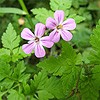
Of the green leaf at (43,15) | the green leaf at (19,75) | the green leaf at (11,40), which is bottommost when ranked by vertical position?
the green leaf at (19,75)

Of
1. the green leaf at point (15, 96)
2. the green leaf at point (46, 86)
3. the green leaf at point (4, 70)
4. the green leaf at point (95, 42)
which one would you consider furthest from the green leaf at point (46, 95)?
the green leaf at point (95, 42)

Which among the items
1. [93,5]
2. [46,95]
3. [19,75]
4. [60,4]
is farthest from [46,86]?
[93,5]

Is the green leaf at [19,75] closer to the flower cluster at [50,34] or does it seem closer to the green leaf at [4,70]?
the green leaf at [4,70]

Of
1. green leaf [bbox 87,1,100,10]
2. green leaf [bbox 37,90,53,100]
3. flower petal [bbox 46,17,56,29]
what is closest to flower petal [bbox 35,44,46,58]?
flower petal [bbox 46,17,56,29]

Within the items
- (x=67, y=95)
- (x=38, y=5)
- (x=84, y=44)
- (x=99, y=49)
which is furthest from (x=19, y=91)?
(x=38, y=5)

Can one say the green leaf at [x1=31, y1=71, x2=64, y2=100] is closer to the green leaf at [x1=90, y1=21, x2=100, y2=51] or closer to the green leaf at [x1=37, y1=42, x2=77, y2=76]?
the green leaf at [x1=37, y1=42, x2=77, y2=76]

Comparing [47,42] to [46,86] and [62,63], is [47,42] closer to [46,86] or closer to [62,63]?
[62,63]
